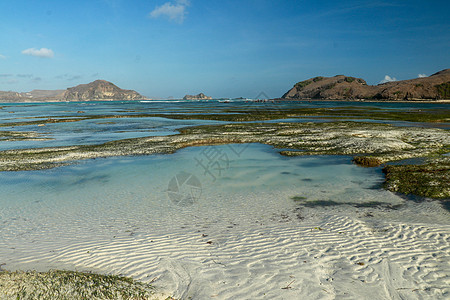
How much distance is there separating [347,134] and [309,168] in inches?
675

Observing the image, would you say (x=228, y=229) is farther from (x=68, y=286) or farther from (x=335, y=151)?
(x=335, y=151)

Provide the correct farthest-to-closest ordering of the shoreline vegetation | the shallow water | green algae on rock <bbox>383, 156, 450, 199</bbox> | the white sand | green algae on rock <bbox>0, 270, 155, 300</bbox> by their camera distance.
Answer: the shoreline vegetation < green algae on rock <bbox>383, 156, 450, 199</bbox> < the shallow water < the white sand < green algae on rock <bbox>0, 270, 155, 300</bbox>

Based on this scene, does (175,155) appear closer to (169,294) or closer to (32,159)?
(32,159)

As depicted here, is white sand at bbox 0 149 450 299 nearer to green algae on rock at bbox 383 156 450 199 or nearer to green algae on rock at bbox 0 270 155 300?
green algae on rock at bbox 0 270 155 300

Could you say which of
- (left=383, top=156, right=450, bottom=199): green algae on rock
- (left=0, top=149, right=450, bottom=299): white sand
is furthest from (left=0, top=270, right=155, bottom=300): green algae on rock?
(left=383, top=156, right=450, bottom=199): green algae on rock

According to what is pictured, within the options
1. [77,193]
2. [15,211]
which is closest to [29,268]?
[15,211]

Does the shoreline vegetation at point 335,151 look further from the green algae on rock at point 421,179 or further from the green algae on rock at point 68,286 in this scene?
the green algae on rock at point 68,286

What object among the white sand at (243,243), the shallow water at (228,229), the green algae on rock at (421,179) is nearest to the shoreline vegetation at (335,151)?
the green algae on rock at (421,179)

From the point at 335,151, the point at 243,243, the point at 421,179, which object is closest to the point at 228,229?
the point at 243,243

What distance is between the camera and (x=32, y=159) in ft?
83.6

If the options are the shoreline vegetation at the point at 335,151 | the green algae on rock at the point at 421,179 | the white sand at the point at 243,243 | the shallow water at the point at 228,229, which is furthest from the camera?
the shoreline vegetation at the point at 335,151

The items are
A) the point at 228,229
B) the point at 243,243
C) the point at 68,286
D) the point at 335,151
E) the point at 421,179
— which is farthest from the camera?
the point at 335,151

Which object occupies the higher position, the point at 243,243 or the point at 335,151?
the point at 335,151

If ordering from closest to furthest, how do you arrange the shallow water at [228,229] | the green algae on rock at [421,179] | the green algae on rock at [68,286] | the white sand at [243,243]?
the green algae on rock at [68,286] < the white sand at [243,243] < the shallow water at [228,229] < the green algae on rock at [421,179]
